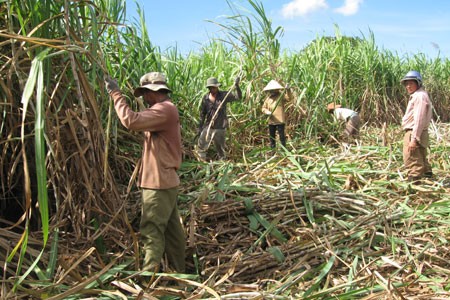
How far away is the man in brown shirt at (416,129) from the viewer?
4.12 meters

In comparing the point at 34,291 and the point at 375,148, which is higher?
the point at 375,148

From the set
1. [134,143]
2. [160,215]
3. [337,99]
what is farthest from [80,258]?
[337,99]

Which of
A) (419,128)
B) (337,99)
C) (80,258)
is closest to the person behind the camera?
(80,258)

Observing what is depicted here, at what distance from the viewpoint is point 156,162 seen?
2.53m

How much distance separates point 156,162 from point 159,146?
10 cm

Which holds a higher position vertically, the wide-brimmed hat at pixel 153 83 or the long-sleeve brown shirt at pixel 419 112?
the wide-brimmed hat at pixel 153 83

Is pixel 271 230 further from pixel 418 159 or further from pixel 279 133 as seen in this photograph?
pixel 279 133

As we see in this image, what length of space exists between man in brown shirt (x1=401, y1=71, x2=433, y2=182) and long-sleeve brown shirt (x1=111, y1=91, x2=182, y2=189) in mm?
2611

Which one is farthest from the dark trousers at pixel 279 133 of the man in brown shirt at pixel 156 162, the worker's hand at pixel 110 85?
the worker's hand at pixel 110 85

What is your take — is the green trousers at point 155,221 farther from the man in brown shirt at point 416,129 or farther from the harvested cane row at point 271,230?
the man in brown shirt at point 416,129

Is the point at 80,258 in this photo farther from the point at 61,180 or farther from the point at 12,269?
the point at 61,180

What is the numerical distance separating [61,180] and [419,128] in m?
3.26

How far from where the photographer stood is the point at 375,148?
5.17 meters

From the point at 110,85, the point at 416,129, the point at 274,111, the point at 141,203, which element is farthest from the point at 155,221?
the point at 274,111
